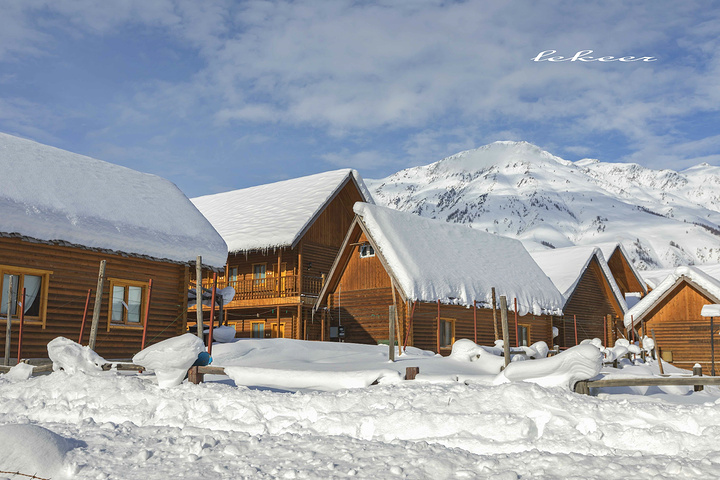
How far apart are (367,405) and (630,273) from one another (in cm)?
3756

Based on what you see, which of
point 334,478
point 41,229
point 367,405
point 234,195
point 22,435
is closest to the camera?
point 334,478

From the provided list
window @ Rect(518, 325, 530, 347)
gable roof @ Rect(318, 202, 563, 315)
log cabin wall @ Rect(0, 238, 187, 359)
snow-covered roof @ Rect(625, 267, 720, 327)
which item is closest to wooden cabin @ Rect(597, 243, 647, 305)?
gable roof @ Rect(318, 202, 563, 315)

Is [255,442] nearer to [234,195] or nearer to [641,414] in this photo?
[641,414]

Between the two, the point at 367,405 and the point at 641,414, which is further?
the point at 367,405

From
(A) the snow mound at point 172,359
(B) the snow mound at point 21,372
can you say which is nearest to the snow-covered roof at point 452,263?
(A) the snow mound at point 172,359

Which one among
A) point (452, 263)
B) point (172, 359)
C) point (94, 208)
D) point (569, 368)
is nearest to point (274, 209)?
point (452, 263)

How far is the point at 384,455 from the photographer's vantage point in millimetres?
7449

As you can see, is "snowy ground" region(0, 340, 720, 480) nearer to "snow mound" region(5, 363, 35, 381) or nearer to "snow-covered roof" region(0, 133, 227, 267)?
"snow mound" region(5, 363, 35, 381)

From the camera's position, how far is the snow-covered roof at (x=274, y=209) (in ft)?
101

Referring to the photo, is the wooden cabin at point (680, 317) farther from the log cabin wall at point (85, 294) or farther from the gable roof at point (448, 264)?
the log cabin wall at point (85, 294)

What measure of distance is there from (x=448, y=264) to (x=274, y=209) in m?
10.4

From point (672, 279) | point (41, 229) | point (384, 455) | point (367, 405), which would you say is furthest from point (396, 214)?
point (384, 455)

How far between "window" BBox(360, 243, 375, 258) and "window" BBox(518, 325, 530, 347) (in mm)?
7779

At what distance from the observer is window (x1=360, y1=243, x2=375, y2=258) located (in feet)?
90.5
